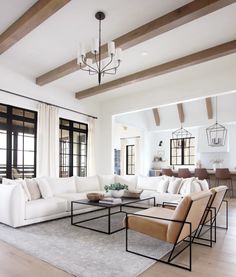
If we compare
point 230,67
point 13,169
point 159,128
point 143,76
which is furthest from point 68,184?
point 159,128

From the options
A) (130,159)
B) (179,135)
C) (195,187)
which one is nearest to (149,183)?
(195,187)

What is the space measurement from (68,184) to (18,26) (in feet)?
11.1

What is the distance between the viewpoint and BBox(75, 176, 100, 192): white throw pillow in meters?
5.70

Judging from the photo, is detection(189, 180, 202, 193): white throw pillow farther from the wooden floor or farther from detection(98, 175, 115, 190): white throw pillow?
detection(98, 175, 115, 190): white throw pillow

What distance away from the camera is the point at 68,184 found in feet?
17.8

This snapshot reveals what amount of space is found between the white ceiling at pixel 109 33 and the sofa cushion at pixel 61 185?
103 inches

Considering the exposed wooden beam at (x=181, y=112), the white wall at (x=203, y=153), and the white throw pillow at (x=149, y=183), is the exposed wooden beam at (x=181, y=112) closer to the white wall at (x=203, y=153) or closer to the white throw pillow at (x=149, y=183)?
the white wall at (x=203, y=153)

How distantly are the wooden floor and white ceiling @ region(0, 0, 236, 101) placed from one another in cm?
330

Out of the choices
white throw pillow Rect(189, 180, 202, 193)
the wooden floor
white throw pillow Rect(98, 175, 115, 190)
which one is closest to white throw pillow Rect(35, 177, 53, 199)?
the wooden floor

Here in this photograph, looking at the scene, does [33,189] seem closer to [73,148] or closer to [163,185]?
[73,148]

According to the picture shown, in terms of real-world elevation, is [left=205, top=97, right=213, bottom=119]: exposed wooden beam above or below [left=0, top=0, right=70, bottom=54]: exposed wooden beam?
below

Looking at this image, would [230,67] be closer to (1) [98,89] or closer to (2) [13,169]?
(1) [98,89]

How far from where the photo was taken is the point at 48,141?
20.1ft

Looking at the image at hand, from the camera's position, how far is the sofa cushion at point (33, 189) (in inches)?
176
